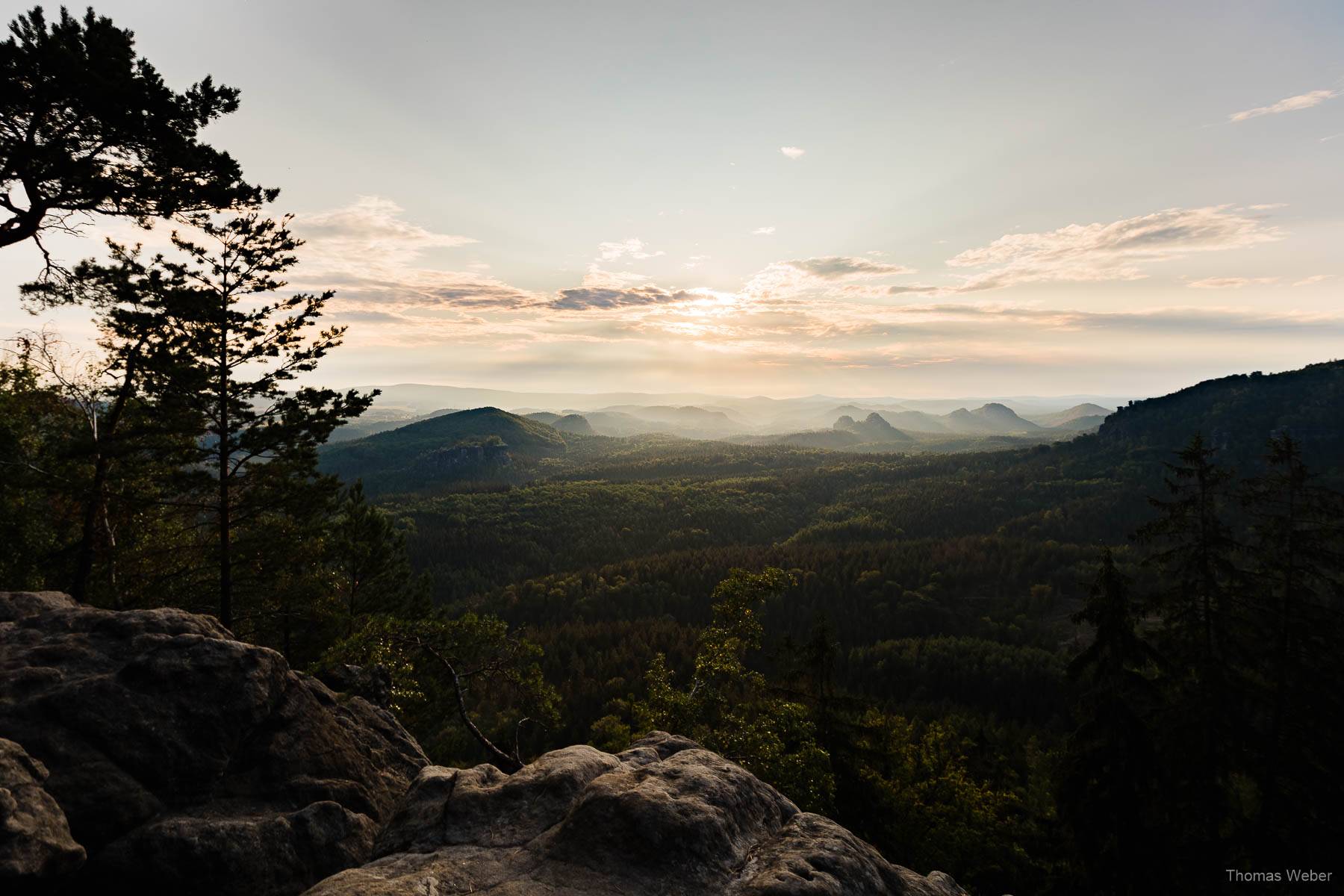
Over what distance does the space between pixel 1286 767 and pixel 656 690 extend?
999 inches

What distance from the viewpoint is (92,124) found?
1489 centimetres

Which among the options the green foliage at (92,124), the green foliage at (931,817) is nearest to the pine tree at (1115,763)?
the green foliage at (931,817)

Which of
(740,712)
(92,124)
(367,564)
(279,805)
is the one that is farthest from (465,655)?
(367,564)

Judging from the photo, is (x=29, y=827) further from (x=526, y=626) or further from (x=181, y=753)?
(x=526, y=626)

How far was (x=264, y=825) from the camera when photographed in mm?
9164

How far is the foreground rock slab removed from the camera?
27.4ft

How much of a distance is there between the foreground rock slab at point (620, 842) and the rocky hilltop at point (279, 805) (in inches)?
1.5

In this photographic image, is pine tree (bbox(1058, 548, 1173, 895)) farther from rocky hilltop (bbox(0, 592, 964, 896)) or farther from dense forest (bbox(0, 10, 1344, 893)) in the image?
rocky hilltop (bbox(0, 592, 964, 896))

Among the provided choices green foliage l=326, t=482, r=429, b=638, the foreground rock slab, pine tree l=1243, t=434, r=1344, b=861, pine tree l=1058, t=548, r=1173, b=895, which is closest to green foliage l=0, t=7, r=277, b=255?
the foreground rock slab

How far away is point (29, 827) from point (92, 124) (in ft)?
60.6

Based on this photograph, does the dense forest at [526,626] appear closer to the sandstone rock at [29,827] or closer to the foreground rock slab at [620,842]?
the foreground rock slab at [620,842]

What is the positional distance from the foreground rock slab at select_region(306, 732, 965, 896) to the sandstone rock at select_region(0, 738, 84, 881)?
3375mm

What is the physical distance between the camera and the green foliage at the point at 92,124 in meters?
13.5

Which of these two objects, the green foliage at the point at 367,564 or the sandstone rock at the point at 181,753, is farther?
the green foliage at the point at 367,564
